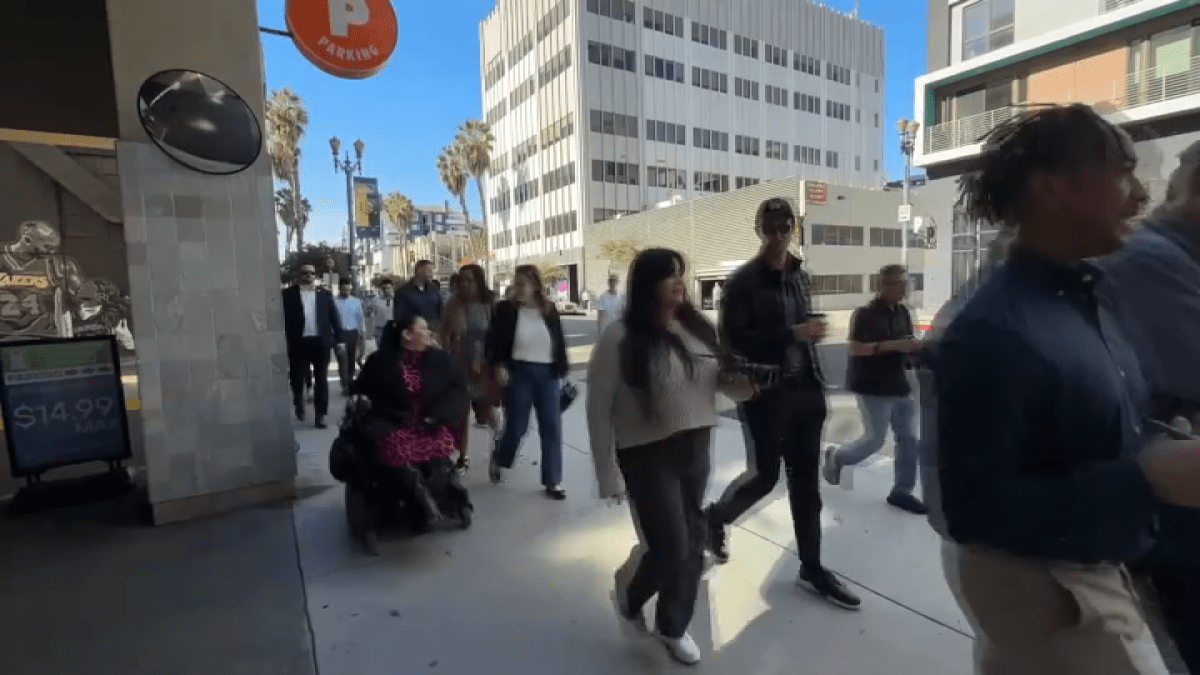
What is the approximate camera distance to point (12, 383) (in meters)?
4.64

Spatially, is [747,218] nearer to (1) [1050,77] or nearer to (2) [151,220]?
(1) [1050,77]

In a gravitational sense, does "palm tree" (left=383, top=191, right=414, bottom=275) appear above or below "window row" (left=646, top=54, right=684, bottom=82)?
below

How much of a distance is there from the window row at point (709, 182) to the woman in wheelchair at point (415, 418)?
1982 inches

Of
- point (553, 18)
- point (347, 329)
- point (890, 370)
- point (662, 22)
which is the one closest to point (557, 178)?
point (553, 18)

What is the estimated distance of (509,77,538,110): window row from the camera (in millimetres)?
53188

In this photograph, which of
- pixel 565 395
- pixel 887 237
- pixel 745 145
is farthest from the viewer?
pixel 745 145

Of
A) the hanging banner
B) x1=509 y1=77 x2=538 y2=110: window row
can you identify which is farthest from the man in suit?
x1=509 y1=77 x2=538 y2=110: window row

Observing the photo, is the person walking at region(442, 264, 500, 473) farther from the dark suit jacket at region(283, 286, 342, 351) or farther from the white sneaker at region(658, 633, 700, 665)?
the white sneaker at region(658, 633, 700, 665)

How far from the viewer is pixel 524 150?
181 feet

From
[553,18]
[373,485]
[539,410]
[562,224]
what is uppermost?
[553,18]

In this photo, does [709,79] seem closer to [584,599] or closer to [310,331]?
[310,331]

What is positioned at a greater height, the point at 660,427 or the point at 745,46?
the point at 745,46

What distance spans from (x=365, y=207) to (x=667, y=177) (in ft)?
105

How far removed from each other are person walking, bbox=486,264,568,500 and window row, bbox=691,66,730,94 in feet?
169
